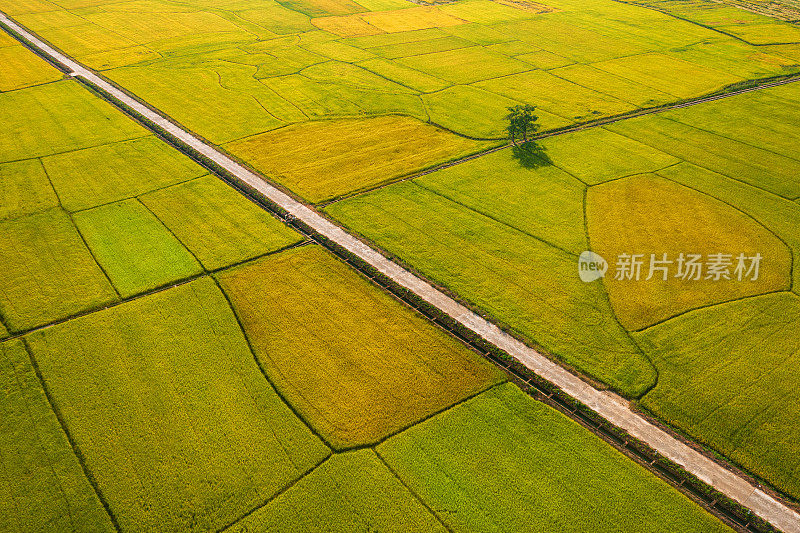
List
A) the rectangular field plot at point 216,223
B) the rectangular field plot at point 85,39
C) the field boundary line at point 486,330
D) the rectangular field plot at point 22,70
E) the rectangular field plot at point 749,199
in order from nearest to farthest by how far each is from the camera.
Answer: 1. the field boundary line at point 486,330
2. the rectangular field plot at point 216,223
3. the rectangular field plot at point 749,199
4. the rectangular field plot at point 22,70
5. the rectangular field plot at point 85,39

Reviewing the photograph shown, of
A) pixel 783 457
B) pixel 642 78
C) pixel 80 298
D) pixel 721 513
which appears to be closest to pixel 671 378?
pixel 783 457

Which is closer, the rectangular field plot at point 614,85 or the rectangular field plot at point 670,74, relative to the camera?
the rectangular field plot at point 614,85

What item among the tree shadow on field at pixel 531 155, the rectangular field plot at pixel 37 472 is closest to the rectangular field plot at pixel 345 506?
the rectangular field plot at pixel 37 472

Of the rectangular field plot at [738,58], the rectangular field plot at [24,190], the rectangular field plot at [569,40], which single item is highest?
the rectangular field plot at [738,58]

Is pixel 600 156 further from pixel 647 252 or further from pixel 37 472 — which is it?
pixel 37 472

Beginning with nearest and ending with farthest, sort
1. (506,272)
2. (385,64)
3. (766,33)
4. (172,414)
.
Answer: (172,414), (506,272), (385,64), (766,33)

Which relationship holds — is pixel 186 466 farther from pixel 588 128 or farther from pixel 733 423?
pixel 588 128

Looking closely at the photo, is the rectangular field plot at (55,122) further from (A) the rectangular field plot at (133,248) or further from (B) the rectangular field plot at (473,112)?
(B) the rectangular field plot at (473,112)

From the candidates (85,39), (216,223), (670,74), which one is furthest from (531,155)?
(85,39)

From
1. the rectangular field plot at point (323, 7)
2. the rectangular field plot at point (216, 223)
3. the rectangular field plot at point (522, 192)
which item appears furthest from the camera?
the rectangular field plot at point (323, 7)
